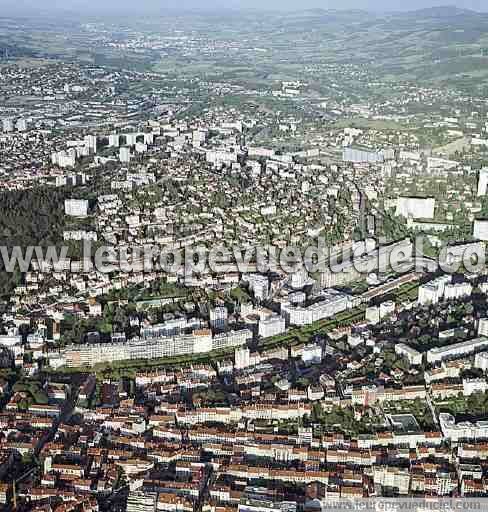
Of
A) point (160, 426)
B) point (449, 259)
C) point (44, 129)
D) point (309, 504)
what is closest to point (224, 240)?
point (449, 259)

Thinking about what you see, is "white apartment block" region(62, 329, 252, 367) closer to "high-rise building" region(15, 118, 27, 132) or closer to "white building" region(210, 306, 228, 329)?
"white building" region(210, 306, 228, 329)

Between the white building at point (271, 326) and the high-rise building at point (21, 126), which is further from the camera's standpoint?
the high-rise building at point (21, 126)

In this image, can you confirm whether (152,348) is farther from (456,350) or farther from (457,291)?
(457,291)

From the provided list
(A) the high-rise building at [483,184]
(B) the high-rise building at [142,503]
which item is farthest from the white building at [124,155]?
(B) the high-rise building at [142,503]

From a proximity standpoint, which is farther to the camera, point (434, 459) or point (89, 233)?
point (89, 233)

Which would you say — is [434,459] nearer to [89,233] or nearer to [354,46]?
[89,233]

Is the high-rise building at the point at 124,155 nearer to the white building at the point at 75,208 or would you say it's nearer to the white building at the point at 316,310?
the white building at the point at 75,208

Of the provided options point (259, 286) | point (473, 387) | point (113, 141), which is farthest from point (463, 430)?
point (113, 141)

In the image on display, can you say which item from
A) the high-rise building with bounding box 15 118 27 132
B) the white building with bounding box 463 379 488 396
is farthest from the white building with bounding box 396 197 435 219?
the high-rise building with bounding box 15 118 27 132
